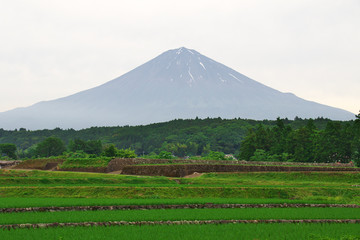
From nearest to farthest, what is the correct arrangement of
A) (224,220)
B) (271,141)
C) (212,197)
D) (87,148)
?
1. (224,220)
2. (212,197)
3. (271,141)
4. (87,148)

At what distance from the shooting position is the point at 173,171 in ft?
128

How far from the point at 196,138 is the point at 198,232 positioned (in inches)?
3733

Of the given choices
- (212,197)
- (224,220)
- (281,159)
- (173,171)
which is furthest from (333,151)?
(224,220)

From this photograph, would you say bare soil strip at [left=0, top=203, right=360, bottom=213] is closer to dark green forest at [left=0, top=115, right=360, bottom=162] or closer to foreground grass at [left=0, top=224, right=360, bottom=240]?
foreground grass at [left=0, top=224, right=360, bottom=240]

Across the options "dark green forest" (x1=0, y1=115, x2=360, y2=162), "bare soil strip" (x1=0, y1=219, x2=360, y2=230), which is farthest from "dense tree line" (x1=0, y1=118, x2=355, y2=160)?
"bare soil strip" (x1=0, y1=219, x2=360, y2=230)

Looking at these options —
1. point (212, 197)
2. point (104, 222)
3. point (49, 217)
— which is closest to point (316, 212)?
point (212, 197)

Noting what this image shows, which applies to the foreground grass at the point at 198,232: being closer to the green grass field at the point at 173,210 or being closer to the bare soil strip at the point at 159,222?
the green grass field at the point at 173,210

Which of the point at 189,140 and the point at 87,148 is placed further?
the point at 189,140

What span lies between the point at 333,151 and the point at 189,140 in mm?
59585

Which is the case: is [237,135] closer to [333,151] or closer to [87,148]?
[87,148]

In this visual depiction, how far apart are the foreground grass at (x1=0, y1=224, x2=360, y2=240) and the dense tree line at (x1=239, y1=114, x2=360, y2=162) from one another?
37246mm

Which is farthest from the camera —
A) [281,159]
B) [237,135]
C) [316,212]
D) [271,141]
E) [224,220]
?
[237,135]

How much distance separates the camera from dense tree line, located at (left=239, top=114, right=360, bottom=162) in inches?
2055

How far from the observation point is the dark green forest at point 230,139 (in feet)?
174
